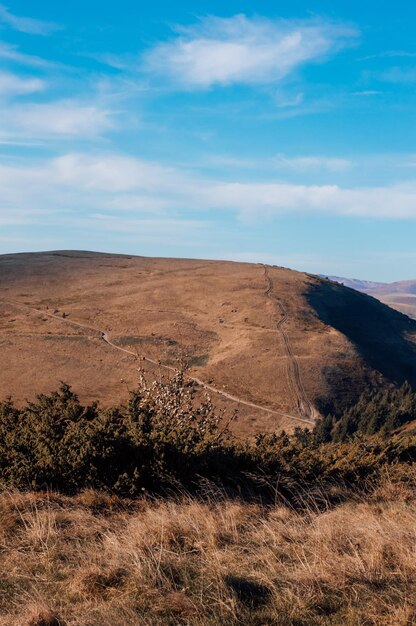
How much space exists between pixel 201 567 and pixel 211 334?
276 ft

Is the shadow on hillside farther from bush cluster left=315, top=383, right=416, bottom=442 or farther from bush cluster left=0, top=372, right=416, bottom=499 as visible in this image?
bush cluster left=0, top=372, right=416, bottom=499

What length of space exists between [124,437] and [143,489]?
154cm

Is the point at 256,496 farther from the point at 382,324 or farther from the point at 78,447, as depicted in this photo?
the point at 382,324

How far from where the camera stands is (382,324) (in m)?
116

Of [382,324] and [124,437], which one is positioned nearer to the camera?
[124,437]

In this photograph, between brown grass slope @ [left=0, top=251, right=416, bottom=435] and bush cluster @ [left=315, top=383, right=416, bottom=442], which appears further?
brown grass slope @ [left=0, top=251, right=416, bottom=435]

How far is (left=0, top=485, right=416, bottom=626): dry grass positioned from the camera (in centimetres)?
470

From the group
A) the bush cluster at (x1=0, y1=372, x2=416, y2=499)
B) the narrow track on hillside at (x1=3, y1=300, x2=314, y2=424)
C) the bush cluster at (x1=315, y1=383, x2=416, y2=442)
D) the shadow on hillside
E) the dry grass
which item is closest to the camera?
the dry grass

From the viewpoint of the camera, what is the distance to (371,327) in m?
111

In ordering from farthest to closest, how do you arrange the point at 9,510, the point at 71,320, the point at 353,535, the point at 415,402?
the point at 71,320, the point at 415,402, the point at 9,510, the point at 353,535

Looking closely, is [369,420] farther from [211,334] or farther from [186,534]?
[186,534]

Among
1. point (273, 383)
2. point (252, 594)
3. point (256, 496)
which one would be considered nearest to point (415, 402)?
point (273, 383)

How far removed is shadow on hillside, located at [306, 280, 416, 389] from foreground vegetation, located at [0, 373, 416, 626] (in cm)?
7559


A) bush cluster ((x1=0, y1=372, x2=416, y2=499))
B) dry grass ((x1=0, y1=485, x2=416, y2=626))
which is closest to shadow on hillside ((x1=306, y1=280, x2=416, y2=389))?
bush cluster ((x1=0, y1=372, x2=416, y2=499))
